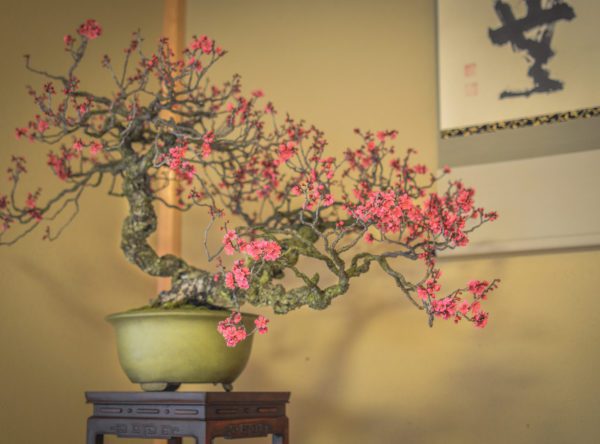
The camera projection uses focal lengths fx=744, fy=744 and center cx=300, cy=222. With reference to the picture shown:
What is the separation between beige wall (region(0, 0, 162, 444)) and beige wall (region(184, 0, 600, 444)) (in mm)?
398

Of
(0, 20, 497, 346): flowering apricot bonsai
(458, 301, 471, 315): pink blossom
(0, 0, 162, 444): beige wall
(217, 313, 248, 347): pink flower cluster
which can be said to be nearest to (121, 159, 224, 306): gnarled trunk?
(0, 20, 497, 346): flowering apricot bonsai

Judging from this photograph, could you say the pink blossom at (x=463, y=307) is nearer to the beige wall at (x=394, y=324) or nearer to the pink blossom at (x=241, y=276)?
the pink blossom at (x=241, y=276)

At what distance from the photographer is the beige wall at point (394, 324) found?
2.31 metres

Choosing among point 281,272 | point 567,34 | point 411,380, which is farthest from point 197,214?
point 567,34

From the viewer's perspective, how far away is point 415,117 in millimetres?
2645

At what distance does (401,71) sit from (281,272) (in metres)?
0.95

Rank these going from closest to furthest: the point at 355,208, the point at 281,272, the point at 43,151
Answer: the point at 355,208, the point at 281,272, the point at 43,151

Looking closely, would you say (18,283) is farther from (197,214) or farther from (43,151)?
(197,214)

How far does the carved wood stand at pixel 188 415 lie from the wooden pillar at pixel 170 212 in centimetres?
96

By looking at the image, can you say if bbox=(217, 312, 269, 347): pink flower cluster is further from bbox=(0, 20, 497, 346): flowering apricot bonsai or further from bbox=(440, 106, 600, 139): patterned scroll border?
bbox=(440, 106, 600, 139): patterned scroll border

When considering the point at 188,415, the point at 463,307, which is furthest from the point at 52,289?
the point at 463,307

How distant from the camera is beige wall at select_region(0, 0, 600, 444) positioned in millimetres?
2324

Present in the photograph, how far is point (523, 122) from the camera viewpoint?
2422mm

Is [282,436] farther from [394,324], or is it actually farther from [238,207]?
[238,207]
